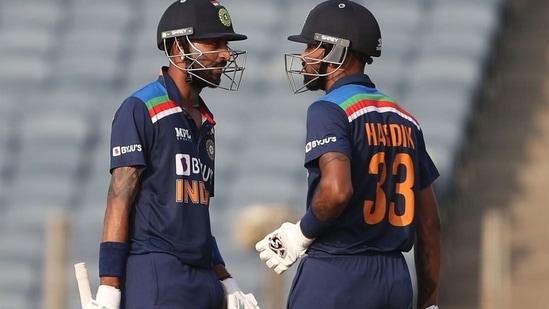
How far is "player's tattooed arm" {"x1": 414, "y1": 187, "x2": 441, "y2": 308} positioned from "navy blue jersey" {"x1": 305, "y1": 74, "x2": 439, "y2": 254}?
0.14 m

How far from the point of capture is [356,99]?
4.87 m

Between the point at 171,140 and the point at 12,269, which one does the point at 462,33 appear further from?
the point at 171,140

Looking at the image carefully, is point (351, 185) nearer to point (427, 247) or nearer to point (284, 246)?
point (284, 246)

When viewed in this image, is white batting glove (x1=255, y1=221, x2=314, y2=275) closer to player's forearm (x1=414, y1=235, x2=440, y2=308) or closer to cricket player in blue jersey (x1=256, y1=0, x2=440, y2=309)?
cricket player in blue jersey (x1=256, y1=0, x2=440, y2=309)

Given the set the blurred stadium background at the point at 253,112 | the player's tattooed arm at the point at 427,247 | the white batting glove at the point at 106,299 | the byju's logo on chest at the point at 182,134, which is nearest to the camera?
the white batting glove at the point at 106,299

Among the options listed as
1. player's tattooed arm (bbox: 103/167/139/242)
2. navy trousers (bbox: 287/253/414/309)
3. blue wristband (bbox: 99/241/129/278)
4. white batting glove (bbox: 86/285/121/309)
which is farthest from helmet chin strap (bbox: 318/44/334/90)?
white batting glove (bbox: 86/285/121/309)

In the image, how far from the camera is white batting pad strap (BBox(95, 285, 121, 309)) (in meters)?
4.66

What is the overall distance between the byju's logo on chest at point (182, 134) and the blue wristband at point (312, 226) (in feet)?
1.69

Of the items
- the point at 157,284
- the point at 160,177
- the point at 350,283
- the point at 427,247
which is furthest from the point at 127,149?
the point at 427,247

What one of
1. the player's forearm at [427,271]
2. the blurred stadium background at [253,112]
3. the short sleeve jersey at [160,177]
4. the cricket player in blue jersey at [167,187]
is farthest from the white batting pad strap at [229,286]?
the blurred stadium background at [253,112]

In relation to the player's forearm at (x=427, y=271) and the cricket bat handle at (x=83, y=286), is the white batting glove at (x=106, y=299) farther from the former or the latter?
the player's forearm at (x=427, y=271)

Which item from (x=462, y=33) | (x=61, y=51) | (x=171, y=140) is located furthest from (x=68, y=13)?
(x=171, y=140)

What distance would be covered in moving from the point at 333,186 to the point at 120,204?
74 centimetres

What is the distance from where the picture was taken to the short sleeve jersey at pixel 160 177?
15.7 feet
